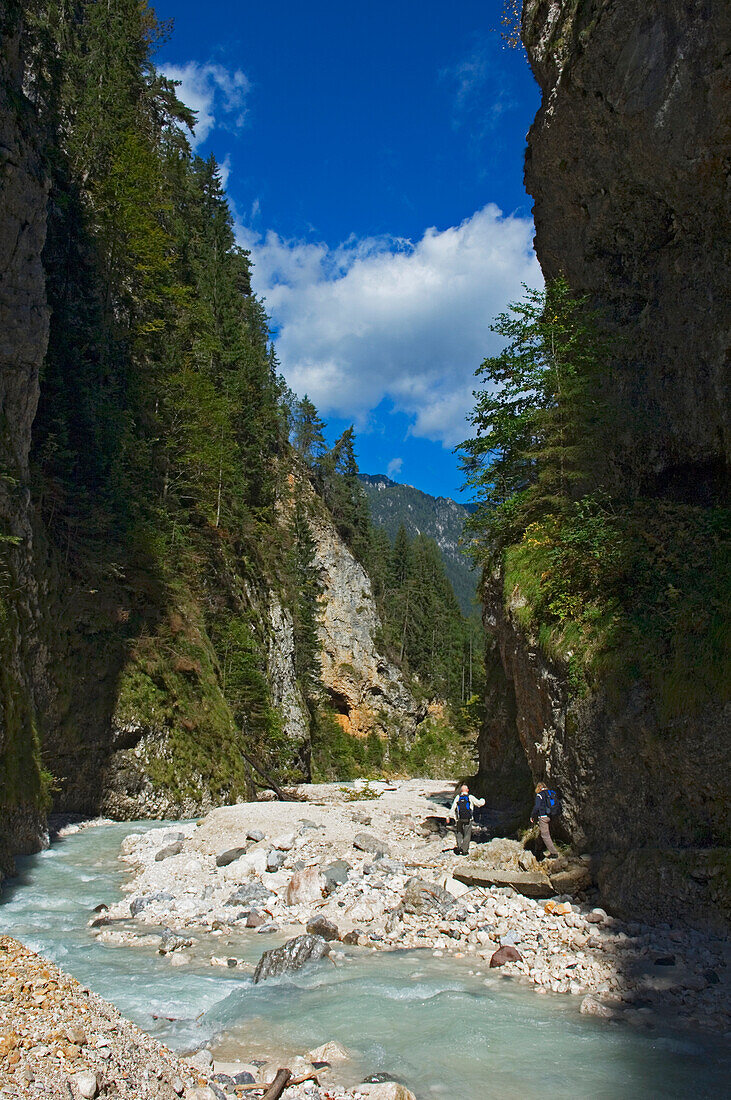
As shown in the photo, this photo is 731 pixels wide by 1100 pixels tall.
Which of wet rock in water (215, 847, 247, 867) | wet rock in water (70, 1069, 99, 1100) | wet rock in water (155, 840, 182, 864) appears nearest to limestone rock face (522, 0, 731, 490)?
wet rock in water (215, 847, 247, 867)

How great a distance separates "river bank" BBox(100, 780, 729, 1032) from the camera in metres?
7.12

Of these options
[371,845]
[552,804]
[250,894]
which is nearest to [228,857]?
[250,894]

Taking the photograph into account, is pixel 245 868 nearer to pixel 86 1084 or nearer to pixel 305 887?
pixel 305 887

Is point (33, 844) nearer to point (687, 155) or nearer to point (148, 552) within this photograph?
point (148, 552)

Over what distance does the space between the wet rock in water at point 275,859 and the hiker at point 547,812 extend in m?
4.99

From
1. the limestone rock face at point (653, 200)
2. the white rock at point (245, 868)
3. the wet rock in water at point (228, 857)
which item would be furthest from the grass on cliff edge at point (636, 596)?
the wet rock in water at point (228, 857)

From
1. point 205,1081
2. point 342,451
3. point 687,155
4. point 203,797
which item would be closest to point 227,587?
point 203,797

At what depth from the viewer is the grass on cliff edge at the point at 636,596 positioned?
9.25 m

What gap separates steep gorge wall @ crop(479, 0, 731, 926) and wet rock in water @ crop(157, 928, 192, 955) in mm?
5803

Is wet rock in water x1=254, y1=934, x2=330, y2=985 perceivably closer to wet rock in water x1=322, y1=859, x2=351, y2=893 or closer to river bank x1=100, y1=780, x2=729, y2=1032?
river bank x1=100, y1=780, x2=729, y2=1032

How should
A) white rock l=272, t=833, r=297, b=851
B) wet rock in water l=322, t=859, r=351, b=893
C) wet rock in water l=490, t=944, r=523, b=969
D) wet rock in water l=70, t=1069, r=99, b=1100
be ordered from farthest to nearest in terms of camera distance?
white rock l=272, t=833, r=297, b=851 → wet rock in water l=322, t=859, r=351, b=893 → wet rock in water l=490, t=944, r=523, b=969 → wet rock in water l=70, t=1069, r=99, b=1100

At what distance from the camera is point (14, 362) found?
13.7 meters

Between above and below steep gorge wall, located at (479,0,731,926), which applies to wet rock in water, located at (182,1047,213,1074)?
below

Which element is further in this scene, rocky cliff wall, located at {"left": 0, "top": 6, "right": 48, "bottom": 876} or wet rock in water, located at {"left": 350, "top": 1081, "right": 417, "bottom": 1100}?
rocky cliff wall, located at {"left": 0, "top": 6, "right": 48, "bottom": 876}
